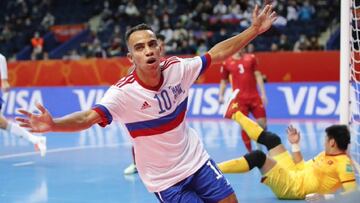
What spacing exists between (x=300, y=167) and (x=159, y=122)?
303cm

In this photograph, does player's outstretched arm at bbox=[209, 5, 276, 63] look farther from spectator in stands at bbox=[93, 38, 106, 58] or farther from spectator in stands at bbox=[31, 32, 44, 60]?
spectator in stands at bbox=[31, 32, 44, 60]

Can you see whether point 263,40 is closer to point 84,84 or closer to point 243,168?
point 84,84

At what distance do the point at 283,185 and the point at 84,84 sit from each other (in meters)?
14.1

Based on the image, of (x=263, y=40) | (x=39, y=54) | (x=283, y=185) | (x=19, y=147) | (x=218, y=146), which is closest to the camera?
(x=283, y=185)

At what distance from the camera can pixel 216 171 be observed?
4.43 m

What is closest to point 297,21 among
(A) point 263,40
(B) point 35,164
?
(A) point 263,40

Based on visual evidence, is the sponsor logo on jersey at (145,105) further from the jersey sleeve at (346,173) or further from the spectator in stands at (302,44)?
the spectator in stands at (302,44)

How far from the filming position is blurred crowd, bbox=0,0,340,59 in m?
20.3

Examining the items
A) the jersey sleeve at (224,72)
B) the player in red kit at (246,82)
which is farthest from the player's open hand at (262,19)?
the jersey sleeve at (224,72)

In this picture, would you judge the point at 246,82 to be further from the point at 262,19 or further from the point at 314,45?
the point at 314,45

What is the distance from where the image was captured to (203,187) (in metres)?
4.34

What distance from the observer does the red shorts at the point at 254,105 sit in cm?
962

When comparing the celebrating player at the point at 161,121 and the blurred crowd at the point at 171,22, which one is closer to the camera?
the celebrating player at the point at 161,121

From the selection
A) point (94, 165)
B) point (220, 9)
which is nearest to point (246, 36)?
point (94, 165)
